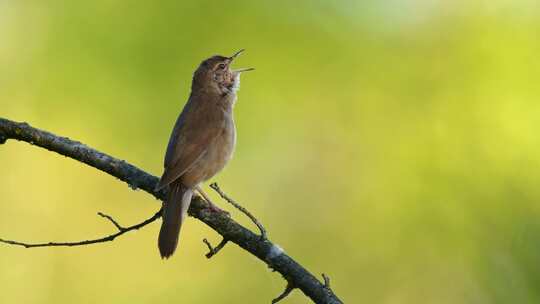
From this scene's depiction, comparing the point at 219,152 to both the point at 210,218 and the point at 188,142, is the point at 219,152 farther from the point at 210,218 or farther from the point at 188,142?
the point at 210,218

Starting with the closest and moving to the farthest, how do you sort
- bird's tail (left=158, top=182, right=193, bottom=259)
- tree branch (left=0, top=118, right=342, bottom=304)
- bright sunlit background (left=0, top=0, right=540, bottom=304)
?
tree branch (left=0, top=118, right=342, bottom=304) → bird's tail (left=158, top=182, right=193, bottom=259) → bright sunlit background (left=0, top=0, right=540, bottom=304)

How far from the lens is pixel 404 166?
12.8 m

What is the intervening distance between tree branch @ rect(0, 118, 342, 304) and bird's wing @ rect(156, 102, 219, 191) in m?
0.81

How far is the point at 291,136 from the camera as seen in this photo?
14.0 meters

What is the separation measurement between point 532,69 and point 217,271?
5.14m

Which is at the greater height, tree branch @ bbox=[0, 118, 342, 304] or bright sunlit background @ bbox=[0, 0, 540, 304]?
bright sunlit background @ bbox=[0, 0, 540, 304]

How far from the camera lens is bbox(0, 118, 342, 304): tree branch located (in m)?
5.26

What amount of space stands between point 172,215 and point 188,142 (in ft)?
2.83

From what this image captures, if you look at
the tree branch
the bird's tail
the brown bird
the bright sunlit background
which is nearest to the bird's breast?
the brown bird

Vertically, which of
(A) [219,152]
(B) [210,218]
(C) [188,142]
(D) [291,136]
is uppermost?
(D) [291,136]

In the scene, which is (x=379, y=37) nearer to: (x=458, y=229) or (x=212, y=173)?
(x=458, y=229)

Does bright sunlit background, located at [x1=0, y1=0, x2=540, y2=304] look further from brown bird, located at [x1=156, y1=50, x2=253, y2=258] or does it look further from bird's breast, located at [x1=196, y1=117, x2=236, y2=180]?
bird's breast, located at [x1=196, y1=117, x2=236, y2=180]

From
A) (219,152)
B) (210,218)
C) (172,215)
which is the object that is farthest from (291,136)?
(210,218)

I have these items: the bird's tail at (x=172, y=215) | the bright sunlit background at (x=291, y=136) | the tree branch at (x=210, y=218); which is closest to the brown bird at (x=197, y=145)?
the bird's tail at (x=172, y=215)
